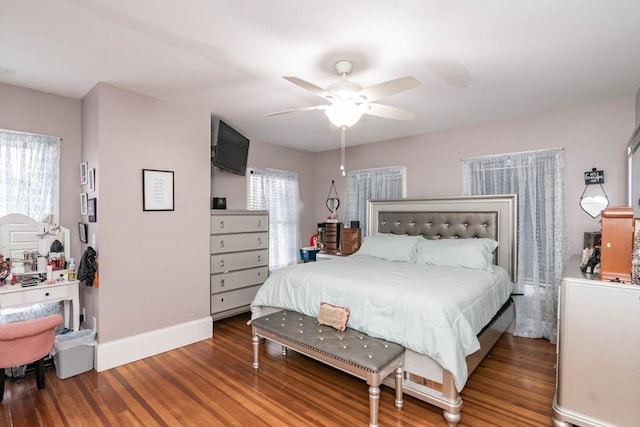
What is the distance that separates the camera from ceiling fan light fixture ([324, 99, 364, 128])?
85.5 inches

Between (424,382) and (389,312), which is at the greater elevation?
(389,312)

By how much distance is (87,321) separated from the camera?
3.09 m

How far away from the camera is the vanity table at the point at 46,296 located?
8.34 feet

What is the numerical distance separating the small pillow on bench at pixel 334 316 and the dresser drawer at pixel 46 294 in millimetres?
2255

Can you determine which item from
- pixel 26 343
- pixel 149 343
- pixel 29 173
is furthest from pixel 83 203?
pixel 149 343

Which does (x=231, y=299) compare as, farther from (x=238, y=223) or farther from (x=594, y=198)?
(x=594, y=198)

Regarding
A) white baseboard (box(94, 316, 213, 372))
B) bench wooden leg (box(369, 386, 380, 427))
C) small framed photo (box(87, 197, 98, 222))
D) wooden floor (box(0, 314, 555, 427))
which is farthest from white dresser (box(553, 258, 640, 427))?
small framed photo (box(87, 197, 98, 222))

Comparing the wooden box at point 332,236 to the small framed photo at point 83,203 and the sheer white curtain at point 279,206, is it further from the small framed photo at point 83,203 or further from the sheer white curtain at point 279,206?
the small framed photo at point 83,203

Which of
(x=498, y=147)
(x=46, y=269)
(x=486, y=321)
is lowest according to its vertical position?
(x=486, y=321)

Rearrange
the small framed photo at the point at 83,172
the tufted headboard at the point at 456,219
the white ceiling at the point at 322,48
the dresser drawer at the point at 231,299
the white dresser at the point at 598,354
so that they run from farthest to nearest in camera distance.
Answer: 1. the dresser drawer at the point at 231,299
2. the tufted headboard at the point at 456,219
3. the small framed photo at the point at 83,172
4. the white dresser at the point at 598,354
5. the white ceiling at the point at 322,48

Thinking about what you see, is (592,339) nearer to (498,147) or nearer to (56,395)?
(498,147)

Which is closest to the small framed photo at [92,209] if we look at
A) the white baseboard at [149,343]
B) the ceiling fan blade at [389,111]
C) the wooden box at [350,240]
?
the white baseboard at [149,343]

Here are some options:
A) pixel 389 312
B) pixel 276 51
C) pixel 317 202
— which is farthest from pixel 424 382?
pixel 317 202

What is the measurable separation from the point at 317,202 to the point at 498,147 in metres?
3.02
